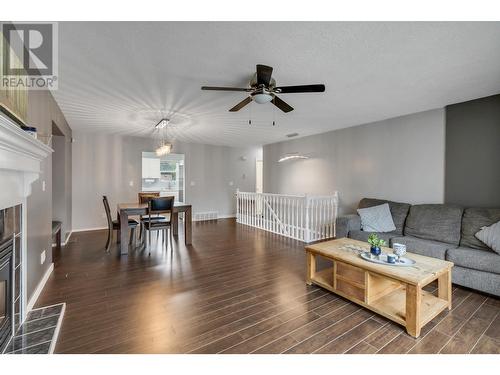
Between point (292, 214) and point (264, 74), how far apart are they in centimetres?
364

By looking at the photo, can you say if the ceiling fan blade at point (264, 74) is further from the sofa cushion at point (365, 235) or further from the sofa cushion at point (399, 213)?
the sofa cushion at point (399, 213)

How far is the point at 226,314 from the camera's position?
210 centimetres

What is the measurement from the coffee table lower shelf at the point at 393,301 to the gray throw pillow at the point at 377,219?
4.34 ft

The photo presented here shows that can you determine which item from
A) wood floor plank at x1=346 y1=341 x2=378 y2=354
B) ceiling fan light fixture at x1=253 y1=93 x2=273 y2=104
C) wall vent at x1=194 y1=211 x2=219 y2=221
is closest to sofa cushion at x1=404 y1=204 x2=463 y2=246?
wood floor plank at x1=346 y1=341 x2=378 y2=354

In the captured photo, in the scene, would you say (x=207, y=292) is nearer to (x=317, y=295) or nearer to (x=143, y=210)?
(x=317, y=295)

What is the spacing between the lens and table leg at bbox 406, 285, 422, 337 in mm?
1779

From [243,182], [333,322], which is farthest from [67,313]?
[243,182]

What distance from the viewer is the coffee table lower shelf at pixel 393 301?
1.81 meters

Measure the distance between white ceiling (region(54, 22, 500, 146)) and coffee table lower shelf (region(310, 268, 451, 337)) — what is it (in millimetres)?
2149

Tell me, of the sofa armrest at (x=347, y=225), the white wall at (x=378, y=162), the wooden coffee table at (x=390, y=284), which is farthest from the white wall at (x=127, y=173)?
the wooden coffee table at (x=390, y=284)

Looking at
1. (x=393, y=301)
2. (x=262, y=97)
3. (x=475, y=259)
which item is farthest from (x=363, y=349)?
(x=262, y=97)

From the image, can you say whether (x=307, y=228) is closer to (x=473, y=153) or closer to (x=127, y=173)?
(x=473, y=153)
